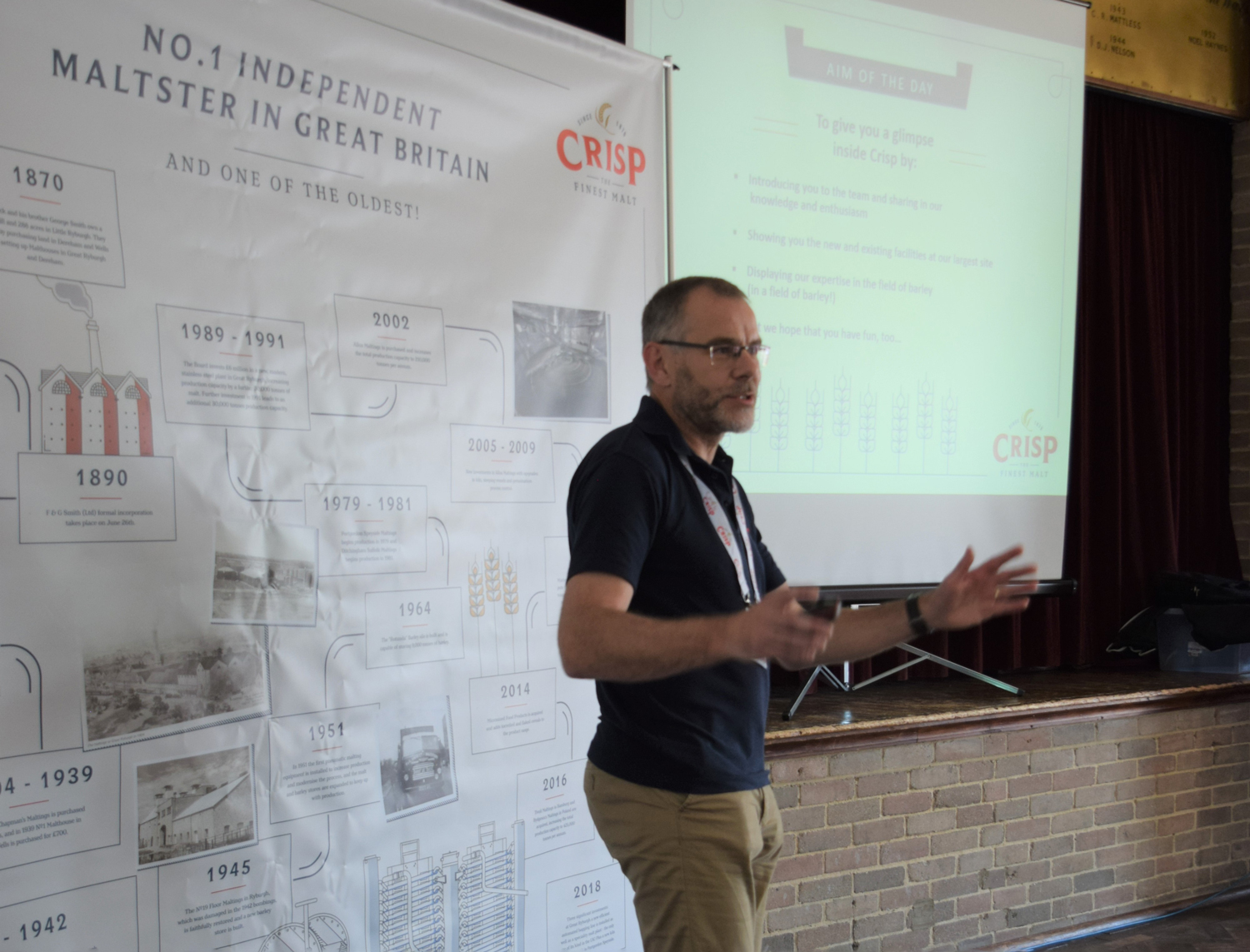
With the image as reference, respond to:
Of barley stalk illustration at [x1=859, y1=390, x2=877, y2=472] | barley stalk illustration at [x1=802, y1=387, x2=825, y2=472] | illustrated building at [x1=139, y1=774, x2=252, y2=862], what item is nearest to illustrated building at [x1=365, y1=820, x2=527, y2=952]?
illustrated building at [x1=139, y1=774, x2=252, y2=862]

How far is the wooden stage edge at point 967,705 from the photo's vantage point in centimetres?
279

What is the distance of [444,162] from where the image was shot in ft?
6.86

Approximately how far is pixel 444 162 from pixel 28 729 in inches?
52.3

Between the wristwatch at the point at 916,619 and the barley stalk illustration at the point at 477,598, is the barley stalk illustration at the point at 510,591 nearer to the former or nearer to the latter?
the barley stalk illustration at the point at 477,598

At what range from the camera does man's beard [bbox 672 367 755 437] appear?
4.94 ft

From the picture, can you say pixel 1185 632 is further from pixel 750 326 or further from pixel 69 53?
pixel 69 53

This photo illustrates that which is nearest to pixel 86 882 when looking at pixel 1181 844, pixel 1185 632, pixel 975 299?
pixel 975 299

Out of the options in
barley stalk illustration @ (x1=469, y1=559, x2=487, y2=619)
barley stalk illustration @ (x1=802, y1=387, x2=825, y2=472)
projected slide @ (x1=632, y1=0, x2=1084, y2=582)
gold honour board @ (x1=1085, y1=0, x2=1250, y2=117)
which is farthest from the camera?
gold honour board @ (x1=1085, y1=0, x2=1250, y2=117)

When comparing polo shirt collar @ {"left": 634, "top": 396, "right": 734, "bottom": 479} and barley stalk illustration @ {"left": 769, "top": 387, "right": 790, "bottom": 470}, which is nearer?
polo shirt collar @ {"left": 634, "top": 396, "right": 734, "bottom": 479}

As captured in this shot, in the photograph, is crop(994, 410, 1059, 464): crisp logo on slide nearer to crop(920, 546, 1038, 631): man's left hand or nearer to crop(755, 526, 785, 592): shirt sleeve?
crop(755, 526, 785, 592): shirt sleeve

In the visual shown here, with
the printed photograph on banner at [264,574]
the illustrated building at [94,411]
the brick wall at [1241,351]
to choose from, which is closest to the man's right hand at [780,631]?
the printed photograph on banner at [264,574]

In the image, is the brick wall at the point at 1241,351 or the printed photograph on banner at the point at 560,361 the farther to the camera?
the brick wall at the point at 1241,351

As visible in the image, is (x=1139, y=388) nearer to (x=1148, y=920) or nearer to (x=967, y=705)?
(x=967, y=705)

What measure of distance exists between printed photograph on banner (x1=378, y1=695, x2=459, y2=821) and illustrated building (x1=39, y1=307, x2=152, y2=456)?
70 cm
